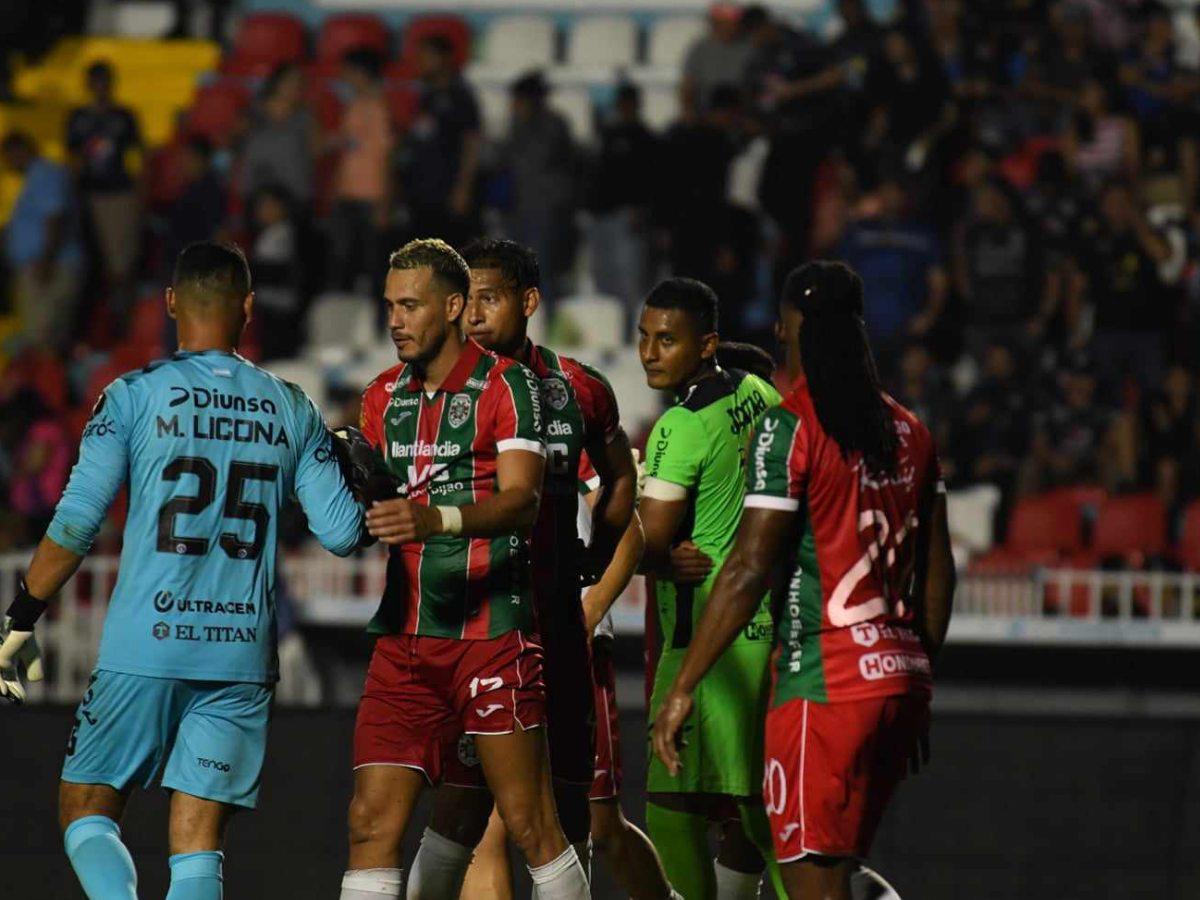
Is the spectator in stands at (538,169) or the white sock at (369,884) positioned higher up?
the spectator in stands at (538,169)

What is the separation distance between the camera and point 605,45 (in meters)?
18.1

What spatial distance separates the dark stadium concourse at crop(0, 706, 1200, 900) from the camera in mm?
7602

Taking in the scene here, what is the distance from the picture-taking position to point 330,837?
7.66 meters

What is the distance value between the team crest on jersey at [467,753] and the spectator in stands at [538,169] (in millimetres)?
8994

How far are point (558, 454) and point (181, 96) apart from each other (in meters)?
13.0

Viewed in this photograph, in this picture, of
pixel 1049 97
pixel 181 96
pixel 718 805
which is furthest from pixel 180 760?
pixel 181 96

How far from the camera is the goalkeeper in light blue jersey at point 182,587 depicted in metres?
5.55

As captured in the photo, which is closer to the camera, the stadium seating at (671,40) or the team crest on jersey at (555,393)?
the team crest on jersey at (555,393)

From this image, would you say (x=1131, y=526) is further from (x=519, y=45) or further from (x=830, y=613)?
(x=519, y=45)

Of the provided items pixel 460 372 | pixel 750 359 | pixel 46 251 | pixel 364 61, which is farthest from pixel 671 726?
pixel 364 61

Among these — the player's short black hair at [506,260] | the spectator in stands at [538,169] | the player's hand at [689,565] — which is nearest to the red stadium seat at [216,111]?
the spectator in stands at [538,169]

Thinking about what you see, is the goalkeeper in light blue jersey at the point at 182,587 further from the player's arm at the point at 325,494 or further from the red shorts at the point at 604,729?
the red shorts at the point at 604,729

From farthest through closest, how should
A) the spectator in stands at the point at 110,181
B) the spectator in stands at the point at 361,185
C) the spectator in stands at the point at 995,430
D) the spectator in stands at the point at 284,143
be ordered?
the spectator in stands at the point at 110,181 < the spectator in stands at the point at 284,143 < the spectator in stands at the point at 361,185 < the spectator in stands at the point at 995,430

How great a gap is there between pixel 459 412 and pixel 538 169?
29.9 feet
